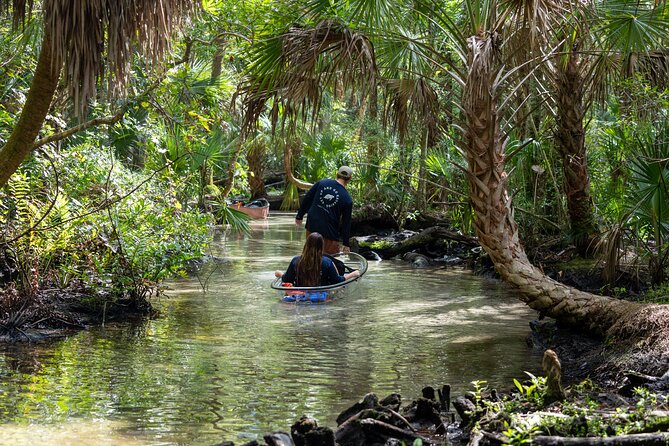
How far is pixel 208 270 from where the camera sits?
1627 centimetres

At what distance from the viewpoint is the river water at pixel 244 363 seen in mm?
5914

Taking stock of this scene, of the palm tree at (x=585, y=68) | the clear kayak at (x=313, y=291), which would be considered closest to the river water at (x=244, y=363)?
the clear kayak at (x=313, y=291)

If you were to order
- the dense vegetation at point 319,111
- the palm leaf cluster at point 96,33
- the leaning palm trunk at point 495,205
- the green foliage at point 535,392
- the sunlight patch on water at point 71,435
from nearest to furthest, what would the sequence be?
the palm leaf cluster at point 96,33, the sunlight patch on water at point 71,435, the green foliage at point 535,392, the dense vegetation at point 319,111, the leaning palm trunk at point 495,205

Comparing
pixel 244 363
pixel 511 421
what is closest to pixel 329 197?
pixel 244 363

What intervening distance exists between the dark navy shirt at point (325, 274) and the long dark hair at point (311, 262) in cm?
9

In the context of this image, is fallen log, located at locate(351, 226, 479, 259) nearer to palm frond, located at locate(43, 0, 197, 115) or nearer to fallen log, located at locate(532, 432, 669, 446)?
palm frond, located at locate(43, 0, 197, 115)

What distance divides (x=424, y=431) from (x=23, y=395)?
326 cm

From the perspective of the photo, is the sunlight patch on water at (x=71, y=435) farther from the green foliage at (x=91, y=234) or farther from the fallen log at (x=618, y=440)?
the green foliage at (x=91, y=234)

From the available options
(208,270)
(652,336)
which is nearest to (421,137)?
(208,270)

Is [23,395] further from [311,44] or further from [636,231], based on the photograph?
[636,231]

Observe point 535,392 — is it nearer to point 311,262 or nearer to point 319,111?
point 319,111

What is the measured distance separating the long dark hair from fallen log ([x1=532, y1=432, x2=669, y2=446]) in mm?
7262

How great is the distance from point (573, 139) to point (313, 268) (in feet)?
15.2

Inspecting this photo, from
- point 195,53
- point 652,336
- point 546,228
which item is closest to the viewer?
point 652,336
